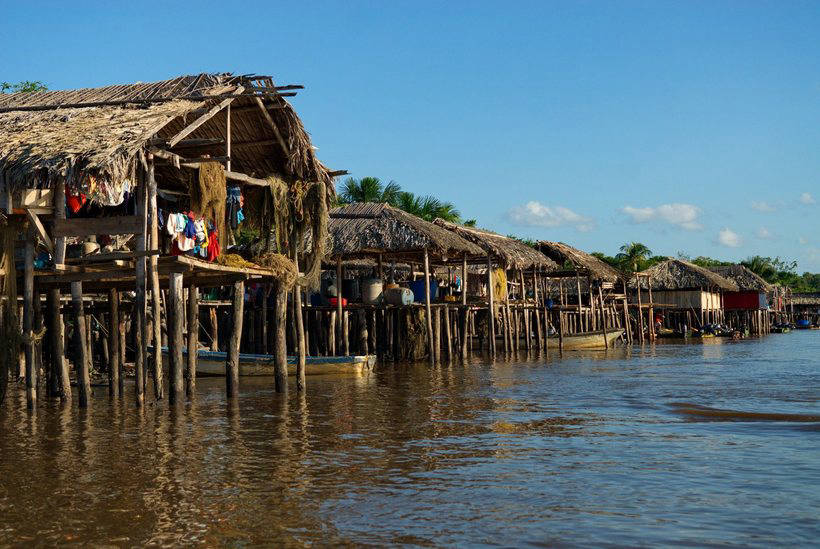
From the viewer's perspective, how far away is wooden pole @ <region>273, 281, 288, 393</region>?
49.3ft

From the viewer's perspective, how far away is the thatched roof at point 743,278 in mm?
56019

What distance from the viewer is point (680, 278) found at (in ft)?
165

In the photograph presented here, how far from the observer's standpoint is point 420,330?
2647 centimetres

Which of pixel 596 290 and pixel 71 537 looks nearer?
pixel 71 537

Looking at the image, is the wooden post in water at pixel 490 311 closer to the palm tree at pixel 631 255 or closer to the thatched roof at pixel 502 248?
the thatched roof at pixel 502 248

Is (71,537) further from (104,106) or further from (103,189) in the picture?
(104,106)

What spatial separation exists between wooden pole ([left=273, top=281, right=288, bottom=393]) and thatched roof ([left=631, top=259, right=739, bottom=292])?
36823 millimetres

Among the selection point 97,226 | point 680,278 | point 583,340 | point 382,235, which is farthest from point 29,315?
point 680,278

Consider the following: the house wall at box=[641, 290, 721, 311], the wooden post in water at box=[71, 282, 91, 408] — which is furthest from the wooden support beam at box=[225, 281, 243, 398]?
the house wall at box=[641, 290, 721, 311]

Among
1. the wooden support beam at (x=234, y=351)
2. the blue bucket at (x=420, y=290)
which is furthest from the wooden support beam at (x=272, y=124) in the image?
the blue bucket at (x=420, y=290)

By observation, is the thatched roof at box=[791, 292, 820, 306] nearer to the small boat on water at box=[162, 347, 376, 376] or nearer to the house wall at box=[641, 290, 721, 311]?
the house wall at box=[641, 290, 721, 311]

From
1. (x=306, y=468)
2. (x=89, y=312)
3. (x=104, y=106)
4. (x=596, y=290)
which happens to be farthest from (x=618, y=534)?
(x=596, y=290)

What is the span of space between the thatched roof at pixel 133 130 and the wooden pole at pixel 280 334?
2134mm

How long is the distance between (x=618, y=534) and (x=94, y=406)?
9522mm
